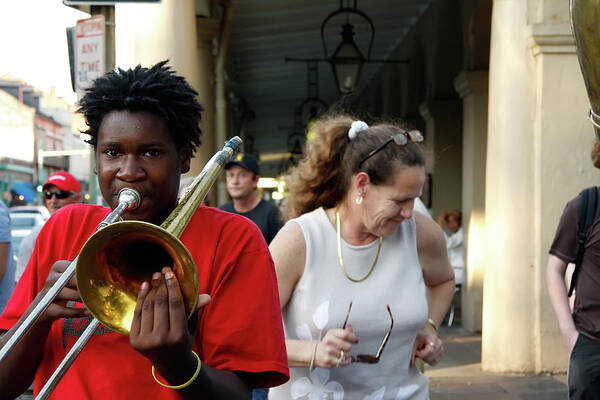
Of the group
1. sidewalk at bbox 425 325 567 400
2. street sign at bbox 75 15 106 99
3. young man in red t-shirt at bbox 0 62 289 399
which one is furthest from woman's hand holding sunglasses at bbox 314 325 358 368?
sidewalk at bbox 425 325 567 400

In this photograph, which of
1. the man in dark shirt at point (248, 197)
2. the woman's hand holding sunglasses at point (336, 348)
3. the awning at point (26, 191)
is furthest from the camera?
the awning at point (26, 191)

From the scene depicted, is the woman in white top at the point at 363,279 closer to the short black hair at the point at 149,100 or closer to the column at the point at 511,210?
the short black hair at the point at 149,100

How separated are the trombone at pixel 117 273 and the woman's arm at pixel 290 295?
44.2 inches

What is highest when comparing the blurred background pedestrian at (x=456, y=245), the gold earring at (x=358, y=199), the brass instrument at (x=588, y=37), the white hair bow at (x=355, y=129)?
the brass instrument at (x=588, y=37)

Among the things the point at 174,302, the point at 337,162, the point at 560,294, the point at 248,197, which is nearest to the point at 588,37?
the point at 174,302

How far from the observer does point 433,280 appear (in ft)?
10.9

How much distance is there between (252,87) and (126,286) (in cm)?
2192

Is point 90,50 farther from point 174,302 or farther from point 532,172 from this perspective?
point 174,302

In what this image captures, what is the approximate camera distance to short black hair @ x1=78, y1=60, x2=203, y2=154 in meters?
1.94

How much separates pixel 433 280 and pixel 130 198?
5.76 feet

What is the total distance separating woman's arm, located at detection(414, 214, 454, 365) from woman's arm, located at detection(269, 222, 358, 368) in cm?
38

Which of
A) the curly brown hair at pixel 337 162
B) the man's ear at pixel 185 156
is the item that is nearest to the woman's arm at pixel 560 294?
the curly brown hair at pixel 337 162

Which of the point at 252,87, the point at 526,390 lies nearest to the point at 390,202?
the point at 526,390

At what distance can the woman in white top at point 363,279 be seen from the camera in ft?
9.48
